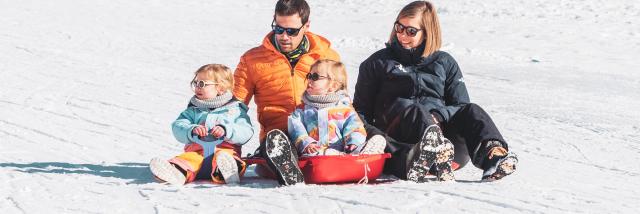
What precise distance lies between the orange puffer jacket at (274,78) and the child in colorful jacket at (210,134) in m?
0.35

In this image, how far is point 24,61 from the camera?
10531mm

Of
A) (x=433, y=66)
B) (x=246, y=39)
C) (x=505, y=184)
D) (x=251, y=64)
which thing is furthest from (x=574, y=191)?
(x=246, y=39)

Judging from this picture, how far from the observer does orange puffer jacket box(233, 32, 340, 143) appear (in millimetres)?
5387

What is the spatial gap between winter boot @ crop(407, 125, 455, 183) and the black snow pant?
40mm

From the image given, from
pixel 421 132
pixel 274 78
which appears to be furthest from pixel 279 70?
pixel 421 132

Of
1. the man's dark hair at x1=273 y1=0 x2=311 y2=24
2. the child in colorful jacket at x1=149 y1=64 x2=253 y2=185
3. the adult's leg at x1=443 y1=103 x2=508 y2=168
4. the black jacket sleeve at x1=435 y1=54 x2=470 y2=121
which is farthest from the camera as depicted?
the black jacket sleeve at x1=435 y1=54 x2=470 y2=121

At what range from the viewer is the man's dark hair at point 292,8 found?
205 inches

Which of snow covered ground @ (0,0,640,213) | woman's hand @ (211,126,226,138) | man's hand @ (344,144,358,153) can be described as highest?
woman's hand @ (211,126,226,138)

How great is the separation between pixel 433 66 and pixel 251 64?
3.07 ft

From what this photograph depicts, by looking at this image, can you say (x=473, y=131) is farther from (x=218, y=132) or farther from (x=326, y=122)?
(x=218, y=132)

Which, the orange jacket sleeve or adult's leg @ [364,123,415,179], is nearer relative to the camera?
adult's leg @ [364,123,415,179]

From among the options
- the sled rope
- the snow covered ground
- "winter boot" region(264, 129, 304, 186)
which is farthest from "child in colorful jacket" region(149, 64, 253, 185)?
the sled rope

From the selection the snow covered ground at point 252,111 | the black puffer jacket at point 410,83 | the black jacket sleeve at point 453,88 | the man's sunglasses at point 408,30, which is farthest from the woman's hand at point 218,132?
the black jacket sleeve at point 453,88

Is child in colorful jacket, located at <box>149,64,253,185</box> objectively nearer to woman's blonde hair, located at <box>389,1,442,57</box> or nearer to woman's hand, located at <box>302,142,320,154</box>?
woman's hand, located at <box>302,142,320,154</box>
